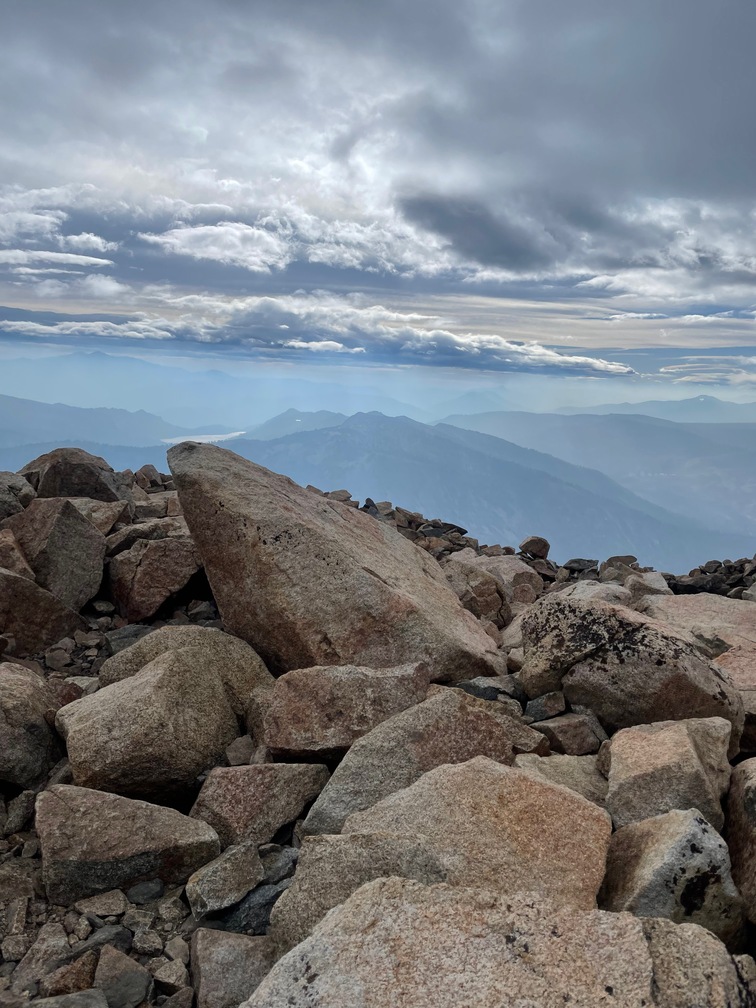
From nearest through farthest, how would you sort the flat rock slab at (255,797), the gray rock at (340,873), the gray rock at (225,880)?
the gray rock at (340,873)
the gray rock at (225,880)
the flat rock slab at (255,797)

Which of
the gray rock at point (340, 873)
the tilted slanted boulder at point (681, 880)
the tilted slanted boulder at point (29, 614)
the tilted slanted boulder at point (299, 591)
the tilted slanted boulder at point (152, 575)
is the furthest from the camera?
the tilted slanted boulder at point (152, 575)

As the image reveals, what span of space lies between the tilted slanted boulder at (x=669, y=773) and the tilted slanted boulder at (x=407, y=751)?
3.93 ft

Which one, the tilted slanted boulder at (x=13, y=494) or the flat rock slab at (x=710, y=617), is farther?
the tilted slanted boulder at (x=13, y=494)

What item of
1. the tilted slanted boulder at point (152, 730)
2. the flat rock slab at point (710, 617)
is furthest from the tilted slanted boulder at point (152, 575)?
the flat rock slab at point (710, 617)

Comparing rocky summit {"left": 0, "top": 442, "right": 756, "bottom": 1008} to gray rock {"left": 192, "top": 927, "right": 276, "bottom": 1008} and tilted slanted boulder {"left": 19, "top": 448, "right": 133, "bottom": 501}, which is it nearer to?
gray rock {"left": 192, "top": 927, "right": 276, "bottom": 1008}

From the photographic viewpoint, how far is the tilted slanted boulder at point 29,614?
40.7ft

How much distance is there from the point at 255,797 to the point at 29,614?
6.86 metres

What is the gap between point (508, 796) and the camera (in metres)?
6.33

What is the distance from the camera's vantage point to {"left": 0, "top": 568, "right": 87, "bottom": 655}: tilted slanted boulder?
488 inches

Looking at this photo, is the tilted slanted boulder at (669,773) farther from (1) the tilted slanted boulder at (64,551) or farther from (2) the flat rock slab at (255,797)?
(1) the tilted slanted boulder at (64,551)

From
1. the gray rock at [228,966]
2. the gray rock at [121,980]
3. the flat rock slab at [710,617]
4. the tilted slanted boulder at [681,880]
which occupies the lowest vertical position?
the gray rock at [121,980]

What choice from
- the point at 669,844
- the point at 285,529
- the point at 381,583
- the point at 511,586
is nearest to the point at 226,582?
the point at 285,529

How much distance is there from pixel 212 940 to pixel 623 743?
471 cm

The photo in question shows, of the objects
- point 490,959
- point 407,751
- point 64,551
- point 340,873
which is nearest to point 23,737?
point 407,751
